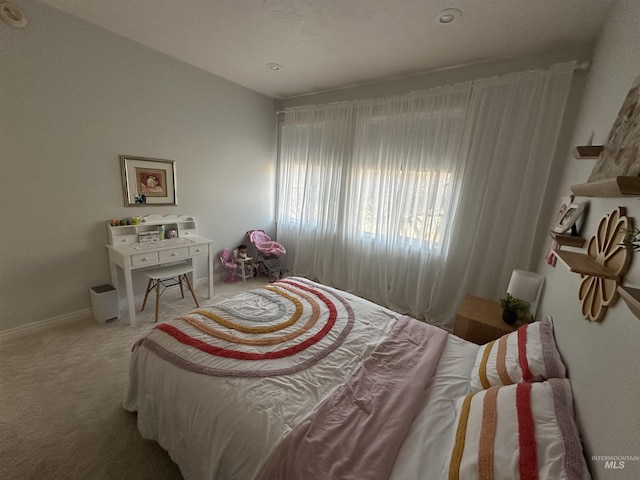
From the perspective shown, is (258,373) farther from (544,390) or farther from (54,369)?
(54,369)

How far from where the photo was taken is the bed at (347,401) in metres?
0.83

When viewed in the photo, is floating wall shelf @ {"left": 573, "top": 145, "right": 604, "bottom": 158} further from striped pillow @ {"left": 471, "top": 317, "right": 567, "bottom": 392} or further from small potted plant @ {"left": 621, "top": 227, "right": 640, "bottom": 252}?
striped pillow @ {"left": 471, "top": 317, "right": 567, "bottom": 392}

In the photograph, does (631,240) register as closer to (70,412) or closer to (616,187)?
(616,187)

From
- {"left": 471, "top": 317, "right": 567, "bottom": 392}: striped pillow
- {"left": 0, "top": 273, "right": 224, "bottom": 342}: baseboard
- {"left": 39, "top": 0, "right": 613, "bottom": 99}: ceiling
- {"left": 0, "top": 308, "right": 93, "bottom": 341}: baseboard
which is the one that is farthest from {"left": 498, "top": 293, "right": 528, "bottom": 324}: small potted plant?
{"left": 0, "top": 308, "right": 93, "bottom": 341}: baseboard

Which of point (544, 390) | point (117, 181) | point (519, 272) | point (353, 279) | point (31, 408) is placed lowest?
point (31, 408)

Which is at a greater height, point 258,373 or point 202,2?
point 202,2

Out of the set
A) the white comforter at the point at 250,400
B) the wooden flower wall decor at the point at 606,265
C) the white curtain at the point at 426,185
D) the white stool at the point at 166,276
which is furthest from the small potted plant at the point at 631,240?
the white stool at the point at 166,276

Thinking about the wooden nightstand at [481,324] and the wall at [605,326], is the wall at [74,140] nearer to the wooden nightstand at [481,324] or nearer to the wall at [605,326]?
the wooden nightstand at [481,324]

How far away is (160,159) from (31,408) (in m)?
2.29

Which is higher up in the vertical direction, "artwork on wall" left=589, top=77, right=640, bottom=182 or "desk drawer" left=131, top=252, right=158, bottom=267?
"artwork on wall" left=589, top=77, right=640, bottom=182

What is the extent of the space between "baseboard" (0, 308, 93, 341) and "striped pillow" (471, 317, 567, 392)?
3.33m

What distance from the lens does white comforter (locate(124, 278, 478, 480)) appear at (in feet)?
3.12

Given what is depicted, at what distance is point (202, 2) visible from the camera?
1.82 metres

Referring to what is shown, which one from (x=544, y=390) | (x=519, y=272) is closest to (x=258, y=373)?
(x=544, y=390)
